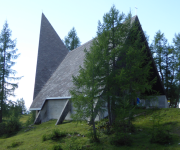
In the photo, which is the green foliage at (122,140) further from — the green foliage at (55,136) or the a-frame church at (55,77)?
the a-frame church at (55,77)

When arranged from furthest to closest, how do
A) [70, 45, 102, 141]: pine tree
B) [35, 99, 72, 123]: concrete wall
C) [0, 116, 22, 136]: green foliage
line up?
[35, 99, 72, 123]: concrete wall < [0, 116, 22, 136]: green foliage < [70, 45, 102, 141]: pine tree

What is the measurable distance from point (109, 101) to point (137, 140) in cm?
252

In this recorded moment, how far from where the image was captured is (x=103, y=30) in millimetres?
10984

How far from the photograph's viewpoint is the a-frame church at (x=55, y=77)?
1653 centimetres

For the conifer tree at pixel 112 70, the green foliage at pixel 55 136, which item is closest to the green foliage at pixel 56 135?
the green foliage at pixel 55 136

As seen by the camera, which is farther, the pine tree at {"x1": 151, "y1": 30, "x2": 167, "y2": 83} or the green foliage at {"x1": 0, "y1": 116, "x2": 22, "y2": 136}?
the pine tree at {"x1": 151, "y1": 30, "x2": 167, "y2": 83}

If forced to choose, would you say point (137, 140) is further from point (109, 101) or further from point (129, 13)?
point (129, 13)

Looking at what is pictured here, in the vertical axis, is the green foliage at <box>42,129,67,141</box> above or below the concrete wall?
below

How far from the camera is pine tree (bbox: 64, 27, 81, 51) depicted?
41375mm

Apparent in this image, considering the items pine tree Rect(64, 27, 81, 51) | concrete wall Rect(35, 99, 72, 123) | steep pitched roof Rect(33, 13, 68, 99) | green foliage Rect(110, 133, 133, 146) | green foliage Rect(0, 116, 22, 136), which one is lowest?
green foliage Rect(0, 116, 22, 136)

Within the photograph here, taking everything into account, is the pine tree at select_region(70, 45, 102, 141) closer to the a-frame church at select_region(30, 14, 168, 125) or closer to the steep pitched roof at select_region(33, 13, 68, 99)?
the a-frame church at select_region(30, 14, 168, 125)

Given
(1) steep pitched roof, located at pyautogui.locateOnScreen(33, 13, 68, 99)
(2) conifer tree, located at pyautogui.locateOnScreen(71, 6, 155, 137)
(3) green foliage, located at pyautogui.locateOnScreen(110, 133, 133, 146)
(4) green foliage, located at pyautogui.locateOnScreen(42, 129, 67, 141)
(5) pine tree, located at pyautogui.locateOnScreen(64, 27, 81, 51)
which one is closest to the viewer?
(3) green foliage, located at pyautogui.locateOnScreen(110, 133, 133, 146)

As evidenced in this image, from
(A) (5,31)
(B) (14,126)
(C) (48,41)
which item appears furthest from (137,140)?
(C) (48,41)

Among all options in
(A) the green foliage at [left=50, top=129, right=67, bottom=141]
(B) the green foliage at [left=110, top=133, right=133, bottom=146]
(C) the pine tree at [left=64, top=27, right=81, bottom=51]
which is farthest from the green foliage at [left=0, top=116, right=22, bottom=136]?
(C) the pine tree at [left=64, top=27, right=81, bottom=51]
